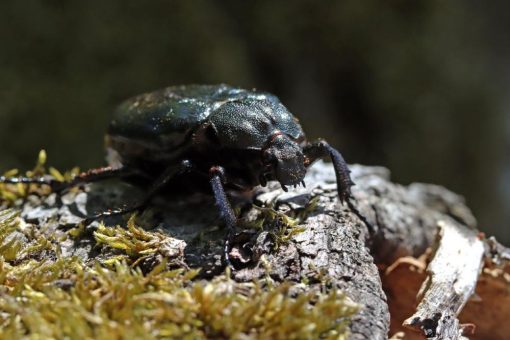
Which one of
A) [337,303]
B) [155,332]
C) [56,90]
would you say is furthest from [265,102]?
[56,90]

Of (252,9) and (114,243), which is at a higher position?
(252,9)

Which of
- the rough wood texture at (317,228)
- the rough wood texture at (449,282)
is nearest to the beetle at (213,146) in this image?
the rough wood texture at (317,228)

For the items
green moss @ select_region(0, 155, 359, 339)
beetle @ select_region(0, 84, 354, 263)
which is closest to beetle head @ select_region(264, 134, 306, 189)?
beetle @ select_region(0, 84, 354, 263)

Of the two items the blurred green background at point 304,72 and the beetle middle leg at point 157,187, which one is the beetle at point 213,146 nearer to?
the beetle middle leg at point 157,187

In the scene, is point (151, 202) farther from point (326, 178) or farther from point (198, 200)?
point (326, 178)

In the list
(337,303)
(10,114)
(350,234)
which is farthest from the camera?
(10,114)

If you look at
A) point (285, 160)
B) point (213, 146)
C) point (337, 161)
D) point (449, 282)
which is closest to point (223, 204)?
point (285, 160)

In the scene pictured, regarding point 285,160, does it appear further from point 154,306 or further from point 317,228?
point 154,306
